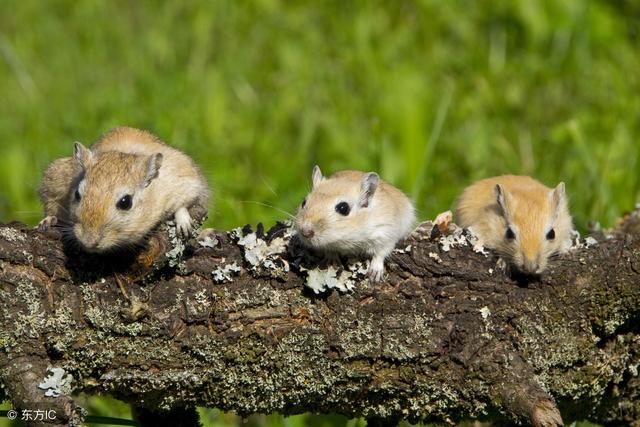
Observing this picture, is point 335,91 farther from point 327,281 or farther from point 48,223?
point 327,281

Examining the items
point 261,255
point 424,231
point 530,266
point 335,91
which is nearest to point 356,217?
point 424,231

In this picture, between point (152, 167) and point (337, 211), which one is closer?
point (152, 167)

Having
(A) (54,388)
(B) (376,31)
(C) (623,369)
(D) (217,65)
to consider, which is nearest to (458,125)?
(B) (376,31)

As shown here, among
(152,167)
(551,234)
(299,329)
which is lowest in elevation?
(299,329)

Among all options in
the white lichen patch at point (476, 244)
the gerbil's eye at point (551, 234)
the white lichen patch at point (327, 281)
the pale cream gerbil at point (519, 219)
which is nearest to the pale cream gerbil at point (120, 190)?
the white lichen patch at point (327, 281)

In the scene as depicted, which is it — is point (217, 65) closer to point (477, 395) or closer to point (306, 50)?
point (306, 50)
